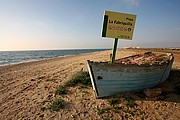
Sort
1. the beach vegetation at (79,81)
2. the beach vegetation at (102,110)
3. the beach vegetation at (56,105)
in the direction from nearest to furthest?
the beach vegetation at (102,110), the beach vegetation at (56,105), the beach vegetation at (79,81)

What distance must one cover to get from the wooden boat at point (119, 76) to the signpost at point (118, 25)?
3.40ft

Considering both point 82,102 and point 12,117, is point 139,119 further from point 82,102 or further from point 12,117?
point 12,117

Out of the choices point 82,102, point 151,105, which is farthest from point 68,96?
point 151,105

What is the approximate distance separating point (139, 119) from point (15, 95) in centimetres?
509

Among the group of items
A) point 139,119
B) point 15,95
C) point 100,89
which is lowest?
point 15,95

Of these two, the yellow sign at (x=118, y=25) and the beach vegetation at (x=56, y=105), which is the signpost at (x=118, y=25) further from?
the beach vegetation at (x=56, y=105)

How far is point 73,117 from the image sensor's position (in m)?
4.14

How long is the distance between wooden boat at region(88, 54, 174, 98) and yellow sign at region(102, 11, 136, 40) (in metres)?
1.04

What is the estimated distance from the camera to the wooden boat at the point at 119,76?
4.59m

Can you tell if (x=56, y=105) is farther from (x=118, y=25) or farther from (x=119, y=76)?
(x=118, y=25)

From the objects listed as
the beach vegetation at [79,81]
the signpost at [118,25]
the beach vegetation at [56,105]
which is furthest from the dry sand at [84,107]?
the signpost at [118,25]

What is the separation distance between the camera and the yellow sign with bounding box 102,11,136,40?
181 inches

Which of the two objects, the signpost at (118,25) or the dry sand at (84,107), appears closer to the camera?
the dry sand at (84,107)

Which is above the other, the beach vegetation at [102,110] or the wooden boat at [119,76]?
the wooden boat at [119,76]
